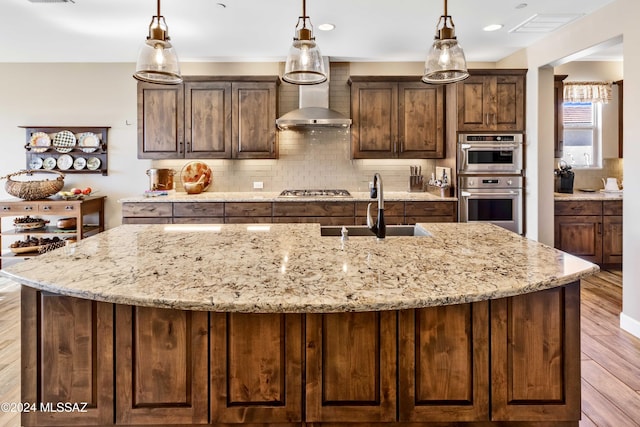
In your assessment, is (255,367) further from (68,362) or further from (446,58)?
(446,58)

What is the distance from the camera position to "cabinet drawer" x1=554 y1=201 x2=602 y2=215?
4.83 meters

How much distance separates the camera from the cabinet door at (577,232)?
15.9 feet

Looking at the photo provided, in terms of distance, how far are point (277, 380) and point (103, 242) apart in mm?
1230

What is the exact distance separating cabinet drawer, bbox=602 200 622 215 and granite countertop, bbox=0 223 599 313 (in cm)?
344

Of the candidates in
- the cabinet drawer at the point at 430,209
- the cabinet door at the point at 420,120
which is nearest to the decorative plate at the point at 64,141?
the cabinet door at the point at 420,120

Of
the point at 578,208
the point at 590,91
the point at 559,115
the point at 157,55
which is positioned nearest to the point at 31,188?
the point at 157,55

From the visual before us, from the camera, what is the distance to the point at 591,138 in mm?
5598

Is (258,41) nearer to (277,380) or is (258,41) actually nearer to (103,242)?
(103,242)

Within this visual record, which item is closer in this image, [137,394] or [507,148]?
[137,394]

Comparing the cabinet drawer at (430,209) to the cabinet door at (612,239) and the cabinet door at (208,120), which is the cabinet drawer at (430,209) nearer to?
the cabinet door at (612,239)

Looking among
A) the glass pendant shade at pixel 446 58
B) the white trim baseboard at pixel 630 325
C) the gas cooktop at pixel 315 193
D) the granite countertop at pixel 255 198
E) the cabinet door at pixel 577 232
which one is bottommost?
the white trim baseboard at pixel 630 325

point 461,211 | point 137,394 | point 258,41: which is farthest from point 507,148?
point 137,394

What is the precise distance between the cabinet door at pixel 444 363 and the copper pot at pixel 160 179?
3995 millimetres

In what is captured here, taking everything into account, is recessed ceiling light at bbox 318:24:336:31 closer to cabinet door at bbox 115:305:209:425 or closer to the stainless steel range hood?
the stainless steel range hood
